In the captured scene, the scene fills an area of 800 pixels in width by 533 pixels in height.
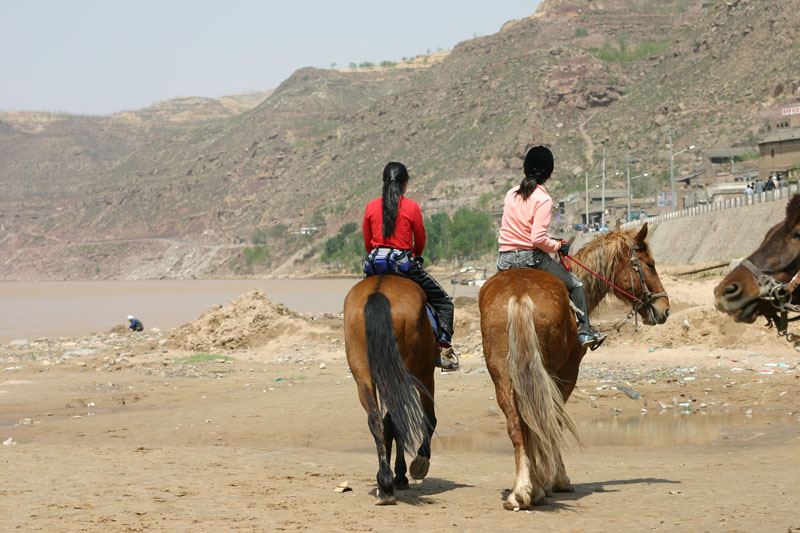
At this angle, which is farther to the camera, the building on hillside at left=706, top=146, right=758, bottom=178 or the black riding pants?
the building on hillside at left=706, top=146, right=758, bottom=178

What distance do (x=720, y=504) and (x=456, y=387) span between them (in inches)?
365

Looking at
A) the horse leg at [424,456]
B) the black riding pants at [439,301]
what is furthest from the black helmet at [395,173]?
the horse leg at [424,456]

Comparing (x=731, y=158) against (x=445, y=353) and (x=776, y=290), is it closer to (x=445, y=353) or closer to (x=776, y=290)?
(x=445, y=353)

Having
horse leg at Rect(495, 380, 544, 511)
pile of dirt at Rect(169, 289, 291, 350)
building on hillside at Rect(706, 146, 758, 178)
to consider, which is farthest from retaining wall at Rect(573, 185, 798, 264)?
building on hillside at Rect(706, 146, 758, 178)

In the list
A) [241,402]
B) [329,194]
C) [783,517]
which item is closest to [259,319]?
[241,402]

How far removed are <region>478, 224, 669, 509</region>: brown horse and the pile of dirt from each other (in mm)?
18980

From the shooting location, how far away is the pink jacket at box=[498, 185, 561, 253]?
8.31 meters

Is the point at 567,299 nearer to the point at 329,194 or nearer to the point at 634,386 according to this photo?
the point at 634,386

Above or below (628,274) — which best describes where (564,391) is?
below

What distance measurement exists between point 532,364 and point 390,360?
1.26m

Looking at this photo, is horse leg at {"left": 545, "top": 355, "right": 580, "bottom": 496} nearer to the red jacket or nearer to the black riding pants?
the black riding pants

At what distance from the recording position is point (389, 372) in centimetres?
798

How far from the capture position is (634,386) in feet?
52.3

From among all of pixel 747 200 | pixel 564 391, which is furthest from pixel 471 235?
pixel 564 391
